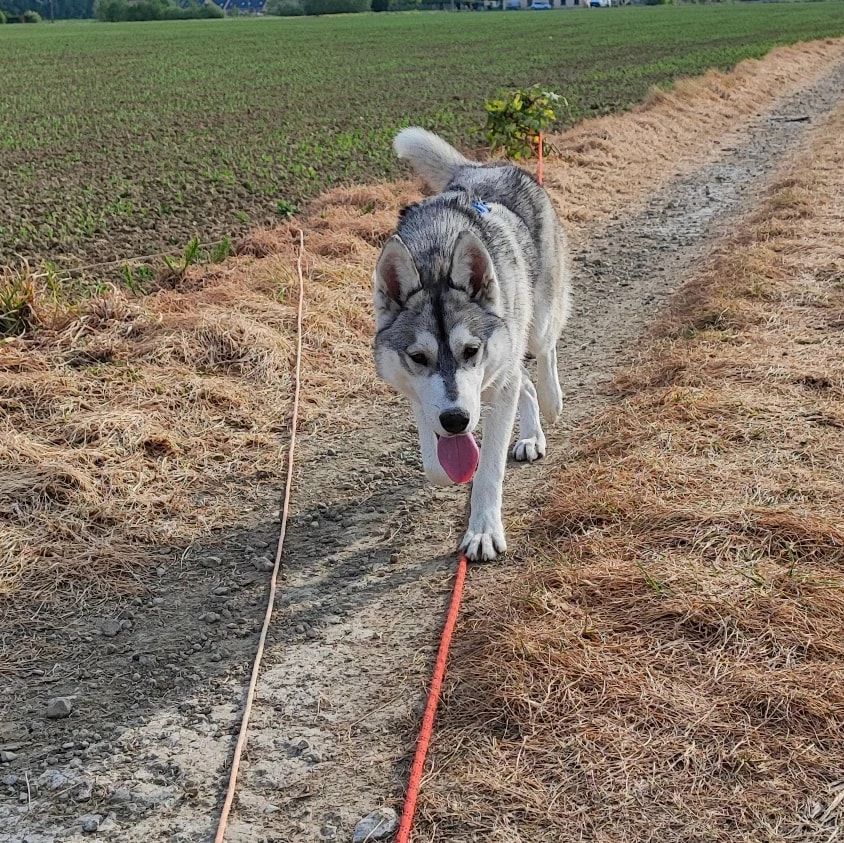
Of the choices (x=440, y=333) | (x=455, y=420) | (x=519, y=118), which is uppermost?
(x=519, y=118)

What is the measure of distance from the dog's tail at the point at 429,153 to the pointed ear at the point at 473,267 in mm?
2268

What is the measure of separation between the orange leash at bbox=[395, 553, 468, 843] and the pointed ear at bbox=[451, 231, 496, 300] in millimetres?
1343

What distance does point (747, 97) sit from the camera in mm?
23406

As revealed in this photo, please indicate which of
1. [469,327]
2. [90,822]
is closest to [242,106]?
[469,327]

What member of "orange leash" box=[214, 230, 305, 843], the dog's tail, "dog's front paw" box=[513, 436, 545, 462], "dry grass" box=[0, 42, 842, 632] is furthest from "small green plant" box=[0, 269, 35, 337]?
"dog's front paw" box=[513, 436, 545, 462]

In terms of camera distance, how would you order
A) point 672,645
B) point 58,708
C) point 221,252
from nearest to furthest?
point 672,645, point 58,708, point 221,252

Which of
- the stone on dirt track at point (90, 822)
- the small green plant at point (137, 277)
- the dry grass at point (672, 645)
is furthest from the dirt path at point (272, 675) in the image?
the small green plant at point (137, 277)

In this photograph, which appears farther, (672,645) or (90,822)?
(672,645)

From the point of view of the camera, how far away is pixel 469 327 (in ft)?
13.6

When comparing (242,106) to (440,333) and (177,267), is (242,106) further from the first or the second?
(440,333)

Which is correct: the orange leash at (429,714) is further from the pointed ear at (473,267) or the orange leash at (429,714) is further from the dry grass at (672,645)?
the pointed ear at (473,267)

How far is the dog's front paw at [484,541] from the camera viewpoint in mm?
4543

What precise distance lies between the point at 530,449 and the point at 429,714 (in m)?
2.44

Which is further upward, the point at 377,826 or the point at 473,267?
the point at 473,267
